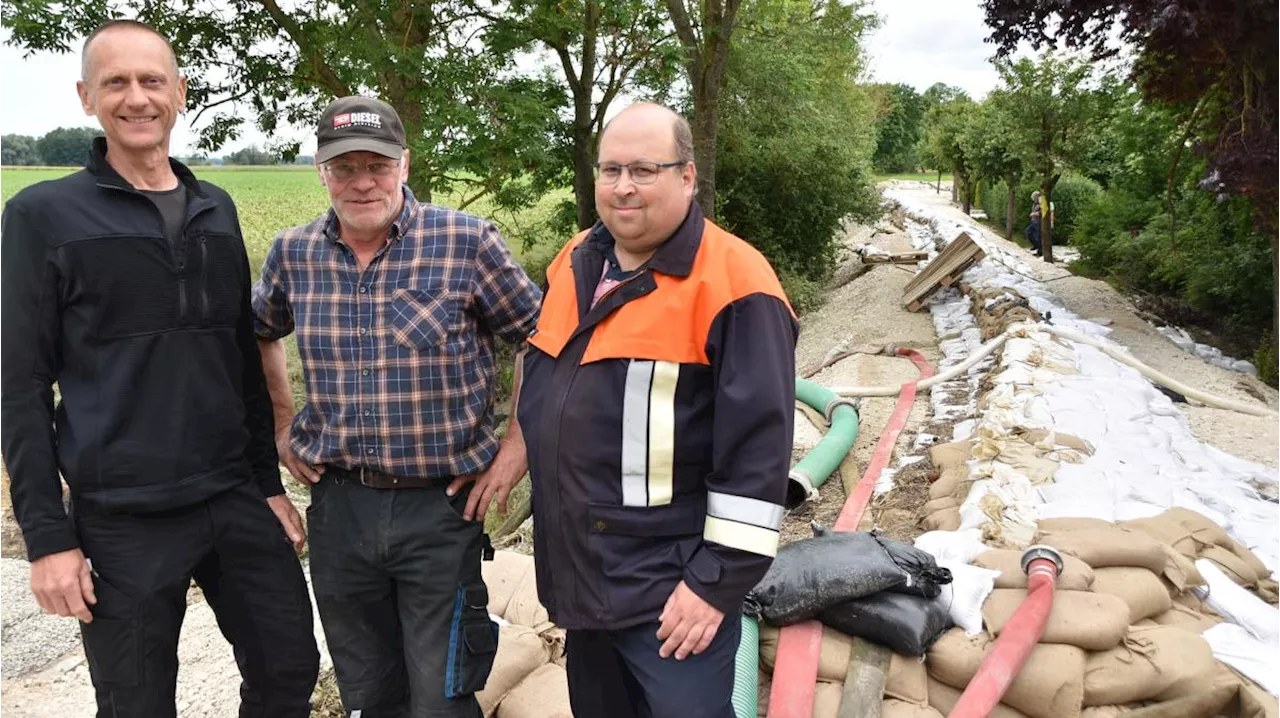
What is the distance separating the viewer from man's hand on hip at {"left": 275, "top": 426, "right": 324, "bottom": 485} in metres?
2.52

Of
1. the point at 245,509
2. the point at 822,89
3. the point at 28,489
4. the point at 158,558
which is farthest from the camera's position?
the point at 822,89

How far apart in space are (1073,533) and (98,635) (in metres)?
3.42

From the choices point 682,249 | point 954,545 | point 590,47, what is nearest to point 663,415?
point 682,249

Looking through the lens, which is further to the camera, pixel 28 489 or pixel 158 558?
pixel 158 558

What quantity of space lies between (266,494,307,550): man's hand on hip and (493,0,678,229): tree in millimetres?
9318

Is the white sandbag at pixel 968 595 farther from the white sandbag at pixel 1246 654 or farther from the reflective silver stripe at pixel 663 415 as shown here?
the reflective silver stripe at pixel 663 415

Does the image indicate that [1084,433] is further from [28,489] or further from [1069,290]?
[1069,290]

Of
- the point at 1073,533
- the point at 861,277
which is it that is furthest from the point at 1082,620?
the point at 861,277

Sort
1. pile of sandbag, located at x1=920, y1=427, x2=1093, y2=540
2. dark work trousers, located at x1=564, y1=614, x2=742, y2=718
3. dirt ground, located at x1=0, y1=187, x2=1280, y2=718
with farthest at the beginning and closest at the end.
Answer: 1. pile of sandbag, located at x1=920, y1=427, x2=1093, y2=540
2. dirt ground, located at x1=0, y1=187, x2=1280, y2=718
3. dark work trousers, located at x1=564, y1=614, x2=742, y2=718

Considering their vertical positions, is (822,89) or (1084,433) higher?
(822,89)

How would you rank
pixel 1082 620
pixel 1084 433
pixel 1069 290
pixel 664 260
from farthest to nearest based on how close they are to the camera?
pixel 1069 290 < pixel 1084 433 < pixel 1082 620 < pixel 664 260

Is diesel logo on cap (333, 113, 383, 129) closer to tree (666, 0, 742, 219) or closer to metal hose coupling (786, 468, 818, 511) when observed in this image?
metal hose coupling (786, 468, 818, 511)

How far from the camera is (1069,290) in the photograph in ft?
37.9

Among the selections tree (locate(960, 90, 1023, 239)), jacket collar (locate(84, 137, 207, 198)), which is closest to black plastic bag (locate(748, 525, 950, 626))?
jacket collar (locate(84, 137, 207, 198))
